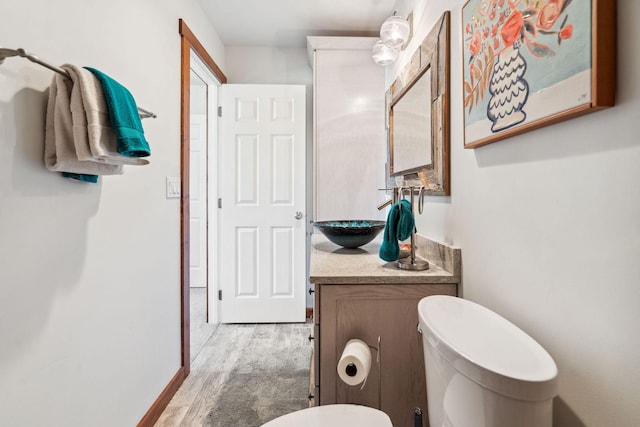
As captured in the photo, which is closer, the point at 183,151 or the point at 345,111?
the point at 183,151

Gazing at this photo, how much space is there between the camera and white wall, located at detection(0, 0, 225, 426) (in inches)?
32.9

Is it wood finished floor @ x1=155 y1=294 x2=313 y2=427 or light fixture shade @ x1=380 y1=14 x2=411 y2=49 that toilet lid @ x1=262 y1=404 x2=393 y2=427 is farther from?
light fixture shade @ x1=380 y1=14 x2=411 y2=49

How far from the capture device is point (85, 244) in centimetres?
110

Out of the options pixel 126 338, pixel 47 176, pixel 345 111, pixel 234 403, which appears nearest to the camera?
pixel 47 176

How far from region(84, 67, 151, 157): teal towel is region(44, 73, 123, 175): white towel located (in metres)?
0.10

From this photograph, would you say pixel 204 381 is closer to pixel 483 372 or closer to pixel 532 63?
pixel 483 372

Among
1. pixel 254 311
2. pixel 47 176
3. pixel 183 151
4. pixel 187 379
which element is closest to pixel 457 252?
pixel 47 176

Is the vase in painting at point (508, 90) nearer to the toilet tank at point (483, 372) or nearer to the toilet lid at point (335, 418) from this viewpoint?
the toilet tank at point (483, 372)

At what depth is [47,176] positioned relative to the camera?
3.05 ft

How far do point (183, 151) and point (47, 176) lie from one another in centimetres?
99

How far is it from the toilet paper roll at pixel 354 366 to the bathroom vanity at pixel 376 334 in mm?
123

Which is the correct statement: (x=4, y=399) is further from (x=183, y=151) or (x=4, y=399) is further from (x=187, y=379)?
(x=183, y=151)

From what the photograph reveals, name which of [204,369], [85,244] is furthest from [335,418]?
[204,369]

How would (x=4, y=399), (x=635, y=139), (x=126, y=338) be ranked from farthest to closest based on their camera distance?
1. (x=126, y=338)
2. (x=4, y=399)
3. (x=635, y=139)
